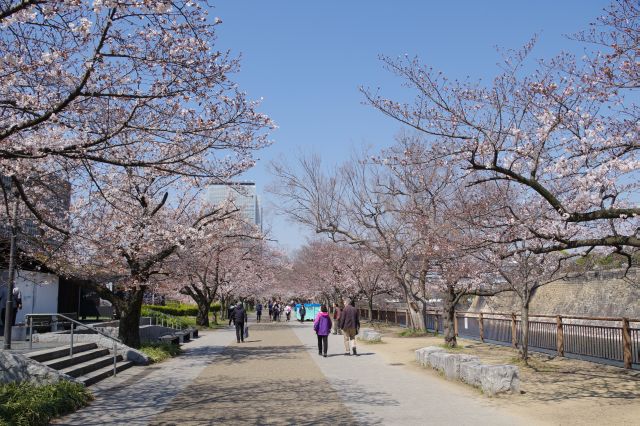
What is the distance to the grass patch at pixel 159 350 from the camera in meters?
17.3

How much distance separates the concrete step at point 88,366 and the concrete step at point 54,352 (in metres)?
0.40

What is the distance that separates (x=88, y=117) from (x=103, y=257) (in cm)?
935

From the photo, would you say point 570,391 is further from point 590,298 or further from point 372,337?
point 590,298

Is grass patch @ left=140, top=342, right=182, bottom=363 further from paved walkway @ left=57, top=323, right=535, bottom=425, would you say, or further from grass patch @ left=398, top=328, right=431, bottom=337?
grass patch @ left=398, top=328, right=431, bottom=337

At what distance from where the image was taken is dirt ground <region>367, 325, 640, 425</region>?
8.96 m

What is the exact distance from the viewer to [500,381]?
427 inches

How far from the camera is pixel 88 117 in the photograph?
357 inches

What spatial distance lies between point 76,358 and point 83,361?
56 cm

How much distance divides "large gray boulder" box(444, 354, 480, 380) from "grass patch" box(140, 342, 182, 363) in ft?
27.6

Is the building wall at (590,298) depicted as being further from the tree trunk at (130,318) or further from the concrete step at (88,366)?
the concrete step at (88,366)

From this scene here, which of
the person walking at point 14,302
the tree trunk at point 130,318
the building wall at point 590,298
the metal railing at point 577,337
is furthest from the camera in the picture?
the building wall at point 590,298

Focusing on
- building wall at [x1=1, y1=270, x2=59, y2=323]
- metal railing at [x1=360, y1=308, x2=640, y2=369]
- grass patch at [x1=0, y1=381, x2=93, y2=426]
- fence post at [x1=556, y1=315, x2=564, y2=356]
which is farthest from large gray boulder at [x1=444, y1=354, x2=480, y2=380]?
building wall at [x1=1, y1=270, x2=59, y2=323]

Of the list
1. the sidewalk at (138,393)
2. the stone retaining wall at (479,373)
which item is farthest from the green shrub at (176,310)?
the stone retaining wall at (479,373)

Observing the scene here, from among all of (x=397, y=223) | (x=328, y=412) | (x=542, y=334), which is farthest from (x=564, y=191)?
(x=397, y=223)
